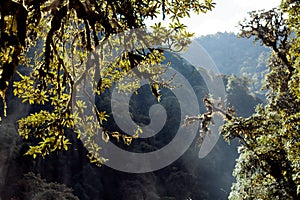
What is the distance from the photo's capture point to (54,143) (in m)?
5.00

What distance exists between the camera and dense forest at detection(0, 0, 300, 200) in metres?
4.64

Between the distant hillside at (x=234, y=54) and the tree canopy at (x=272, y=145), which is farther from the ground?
the distant hillside at (x=234, y=54)

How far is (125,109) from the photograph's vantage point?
3888cm

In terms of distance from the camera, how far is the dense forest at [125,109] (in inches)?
183

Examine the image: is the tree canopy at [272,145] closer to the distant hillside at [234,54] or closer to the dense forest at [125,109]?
the dense forest at [125,109]

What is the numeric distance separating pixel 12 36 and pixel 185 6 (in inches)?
126

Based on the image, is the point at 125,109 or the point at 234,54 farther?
the point at 234,54

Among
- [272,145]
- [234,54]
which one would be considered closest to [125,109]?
[272,145]

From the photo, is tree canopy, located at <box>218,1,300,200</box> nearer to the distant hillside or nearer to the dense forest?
the dense forest

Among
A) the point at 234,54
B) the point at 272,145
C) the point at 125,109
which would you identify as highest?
the point at 234,54

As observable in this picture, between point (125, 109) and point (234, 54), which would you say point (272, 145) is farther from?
point (234, 54)

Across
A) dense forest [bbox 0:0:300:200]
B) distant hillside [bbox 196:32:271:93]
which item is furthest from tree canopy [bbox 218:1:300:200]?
distant hillside [bbox 196:32:271:93]

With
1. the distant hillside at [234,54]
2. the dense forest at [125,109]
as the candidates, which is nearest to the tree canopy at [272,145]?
the dense forest at [125,109]

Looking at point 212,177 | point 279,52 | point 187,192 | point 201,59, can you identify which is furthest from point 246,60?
point 279,52
